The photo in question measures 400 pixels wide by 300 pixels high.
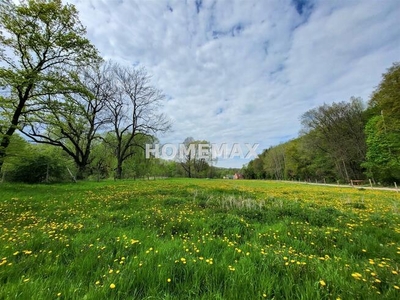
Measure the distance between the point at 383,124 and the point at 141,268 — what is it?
37.1 m

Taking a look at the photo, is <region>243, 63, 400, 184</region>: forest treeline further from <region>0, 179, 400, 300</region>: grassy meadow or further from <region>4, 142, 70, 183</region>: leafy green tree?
<region>4, 142, 70, 183</region>: leafy green tree

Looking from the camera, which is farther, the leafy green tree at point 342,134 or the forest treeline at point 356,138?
the leafy green tree at point 342,134

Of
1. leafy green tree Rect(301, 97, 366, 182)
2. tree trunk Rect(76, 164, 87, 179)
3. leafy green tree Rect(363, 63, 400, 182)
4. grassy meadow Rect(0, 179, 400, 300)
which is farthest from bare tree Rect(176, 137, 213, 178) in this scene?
grassy meadow Rect(0, 179, 400, 300)

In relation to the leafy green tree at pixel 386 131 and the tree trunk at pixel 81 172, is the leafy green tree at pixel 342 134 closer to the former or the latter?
the leafy green tree at pixel 386 131

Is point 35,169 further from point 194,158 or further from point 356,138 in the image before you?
point 194,158

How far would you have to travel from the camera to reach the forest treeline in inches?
957

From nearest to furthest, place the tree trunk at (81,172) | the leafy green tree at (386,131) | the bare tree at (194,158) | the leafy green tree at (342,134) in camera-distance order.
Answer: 1. the leafy green tree at (386,131)
2. the tree trunk at (81,172)
3. the leafy green tree at (342,134)
4. the bare tree at (194,158)

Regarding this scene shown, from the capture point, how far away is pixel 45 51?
14.1 meters

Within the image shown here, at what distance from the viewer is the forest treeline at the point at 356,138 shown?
24.3 meters

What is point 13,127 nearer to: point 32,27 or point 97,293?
point 32,27

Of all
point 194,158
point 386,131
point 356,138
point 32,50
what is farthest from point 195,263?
point 194,158

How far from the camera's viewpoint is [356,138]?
36500mm

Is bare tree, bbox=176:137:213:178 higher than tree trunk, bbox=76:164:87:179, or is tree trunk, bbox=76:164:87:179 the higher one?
bare tree, bbox=176:137:213:178

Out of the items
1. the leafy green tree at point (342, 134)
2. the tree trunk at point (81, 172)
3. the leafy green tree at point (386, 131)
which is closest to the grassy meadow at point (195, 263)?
the tree trunk at point (81, 172)
